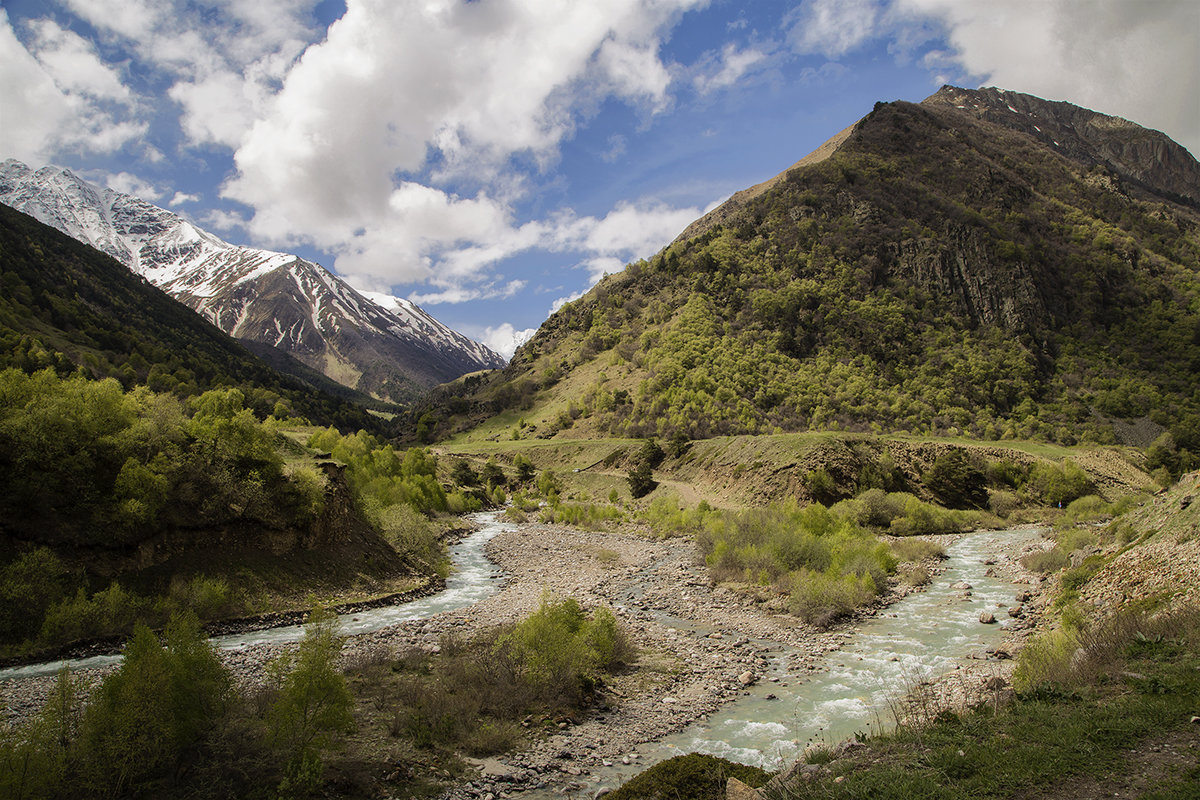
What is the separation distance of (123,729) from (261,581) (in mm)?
16535

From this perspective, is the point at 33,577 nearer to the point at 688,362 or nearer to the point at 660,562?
the point at 660,562

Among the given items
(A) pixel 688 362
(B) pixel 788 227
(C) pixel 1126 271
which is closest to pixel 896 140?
(B) pixel 788 227

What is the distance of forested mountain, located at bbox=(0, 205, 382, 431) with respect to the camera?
62.1 meters

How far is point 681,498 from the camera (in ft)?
212

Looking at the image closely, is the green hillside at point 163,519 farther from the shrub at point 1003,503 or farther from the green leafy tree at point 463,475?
the shrub at point 1003,503

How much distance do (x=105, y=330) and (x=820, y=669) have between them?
329 ft

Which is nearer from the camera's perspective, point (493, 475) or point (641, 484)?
point (641, 484)

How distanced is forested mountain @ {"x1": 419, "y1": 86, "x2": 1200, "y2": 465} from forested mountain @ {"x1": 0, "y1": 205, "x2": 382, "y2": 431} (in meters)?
44.9

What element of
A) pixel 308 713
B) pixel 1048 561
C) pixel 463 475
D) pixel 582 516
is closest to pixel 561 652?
pixel 308 713

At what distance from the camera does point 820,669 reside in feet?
62.4

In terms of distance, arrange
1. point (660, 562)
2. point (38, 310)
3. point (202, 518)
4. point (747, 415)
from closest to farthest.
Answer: point (202, 518)
point (660, 562)
point (38, 310)
point (747, 415)

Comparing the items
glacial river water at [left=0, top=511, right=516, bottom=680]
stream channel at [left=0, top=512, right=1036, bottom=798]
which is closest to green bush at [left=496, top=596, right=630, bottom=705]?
A: stream channel at [left=0, top=512, right=1036, bottom=798]

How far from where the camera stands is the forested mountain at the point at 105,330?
6209 cm

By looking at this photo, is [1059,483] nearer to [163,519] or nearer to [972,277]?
[972,277]
